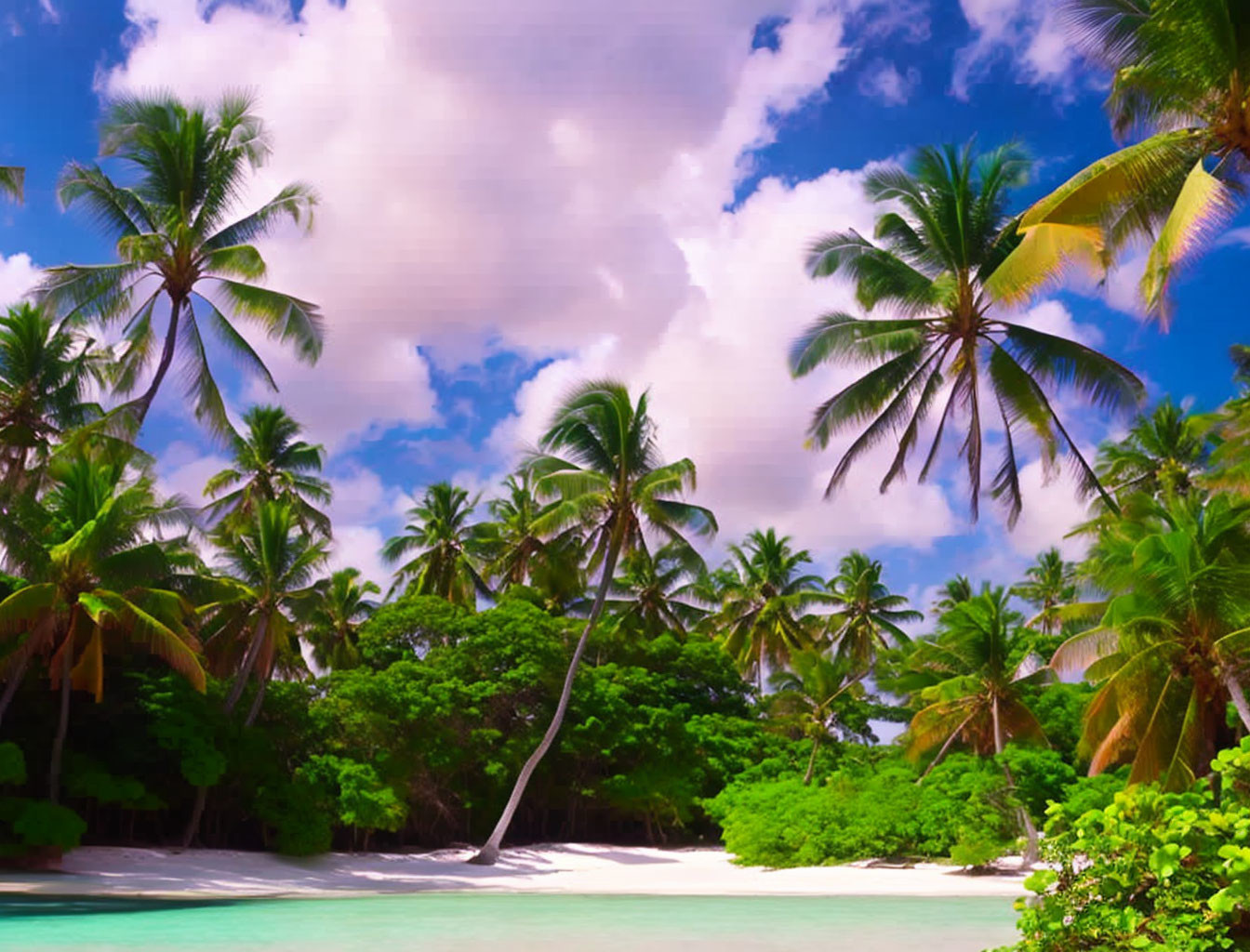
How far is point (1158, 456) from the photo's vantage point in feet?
93.9

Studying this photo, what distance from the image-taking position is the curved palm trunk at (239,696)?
23016mm

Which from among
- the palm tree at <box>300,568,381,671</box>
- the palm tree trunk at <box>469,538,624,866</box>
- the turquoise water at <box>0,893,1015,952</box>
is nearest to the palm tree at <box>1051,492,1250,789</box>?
the turquoise water at <box>0,893,1015,952</box>

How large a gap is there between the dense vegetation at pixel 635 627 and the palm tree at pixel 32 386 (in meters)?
0.09

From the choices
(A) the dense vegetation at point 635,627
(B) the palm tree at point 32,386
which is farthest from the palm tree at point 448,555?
(B) the palm tree at point 32,386

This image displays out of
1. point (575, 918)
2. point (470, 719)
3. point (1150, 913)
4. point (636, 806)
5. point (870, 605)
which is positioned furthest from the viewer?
point (870, 605)

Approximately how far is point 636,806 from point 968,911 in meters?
16.4

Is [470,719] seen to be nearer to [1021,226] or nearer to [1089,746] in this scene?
[1089,746]

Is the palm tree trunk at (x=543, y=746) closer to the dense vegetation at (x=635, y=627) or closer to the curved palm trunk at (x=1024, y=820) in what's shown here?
the dense vegetation at (x=635, y=627)

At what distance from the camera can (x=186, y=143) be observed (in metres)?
20.0

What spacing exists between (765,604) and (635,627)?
658 cm

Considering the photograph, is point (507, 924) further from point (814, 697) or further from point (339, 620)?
point (339, 620)

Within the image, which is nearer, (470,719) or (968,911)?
(968,911)

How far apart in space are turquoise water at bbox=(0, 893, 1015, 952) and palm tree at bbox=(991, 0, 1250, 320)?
7138mm

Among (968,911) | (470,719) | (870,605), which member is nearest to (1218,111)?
(968,911)
